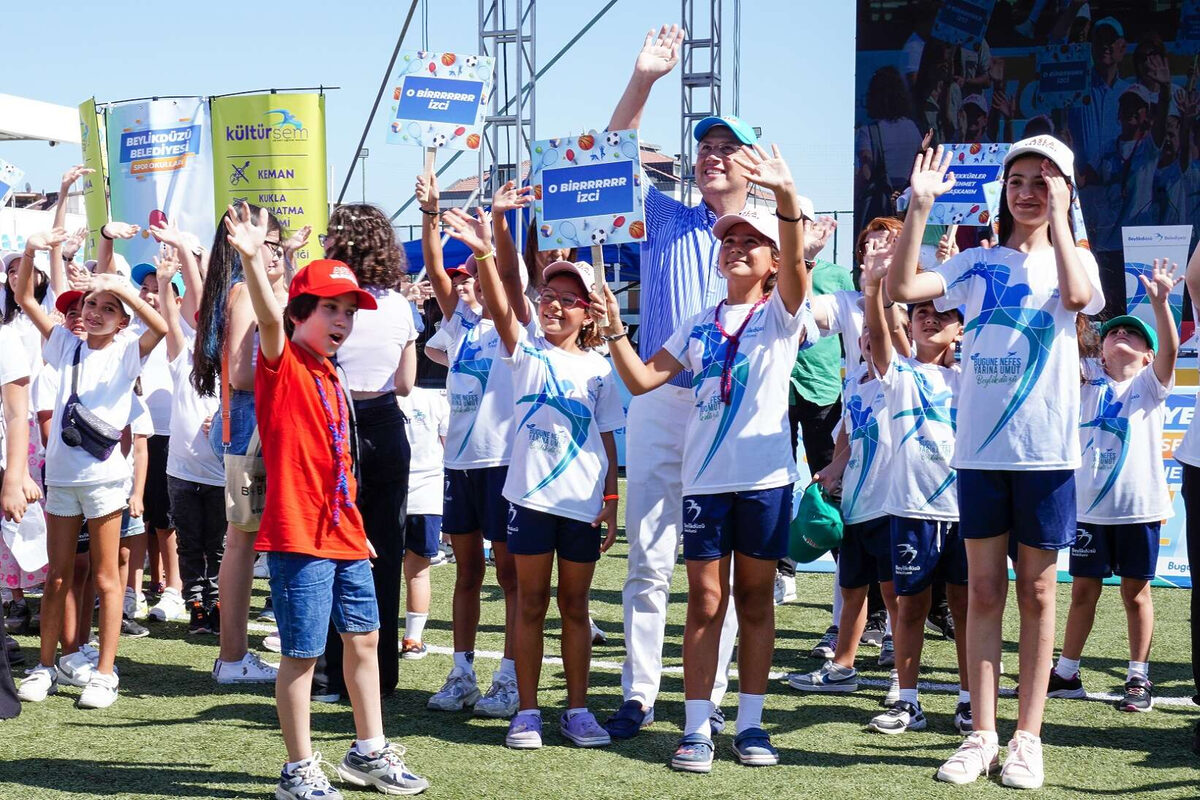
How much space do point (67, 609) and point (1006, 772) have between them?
3.76 m

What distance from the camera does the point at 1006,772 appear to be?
4.16 m

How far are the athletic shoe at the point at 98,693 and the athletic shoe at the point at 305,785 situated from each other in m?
1.51

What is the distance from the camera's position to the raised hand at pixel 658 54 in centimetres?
493

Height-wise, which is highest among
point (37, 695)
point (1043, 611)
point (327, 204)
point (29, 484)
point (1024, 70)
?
point (1024, 70)

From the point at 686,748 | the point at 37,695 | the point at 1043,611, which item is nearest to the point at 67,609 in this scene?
the point at 37,695

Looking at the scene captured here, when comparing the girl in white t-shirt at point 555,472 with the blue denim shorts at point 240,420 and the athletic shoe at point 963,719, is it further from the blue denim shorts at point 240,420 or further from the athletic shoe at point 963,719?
the athletic shoe at point 963,719

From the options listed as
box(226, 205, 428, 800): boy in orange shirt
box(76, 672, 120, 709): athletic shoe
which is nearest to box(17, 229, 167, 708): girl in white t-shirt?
box(76, 672, 120, 709): athletic shoe

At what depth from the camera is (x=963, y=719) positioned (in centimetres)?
484

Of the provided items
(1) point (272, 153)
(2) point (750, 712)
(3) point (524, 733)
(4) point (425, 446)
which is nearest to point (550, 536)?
(3) point (524, 733)

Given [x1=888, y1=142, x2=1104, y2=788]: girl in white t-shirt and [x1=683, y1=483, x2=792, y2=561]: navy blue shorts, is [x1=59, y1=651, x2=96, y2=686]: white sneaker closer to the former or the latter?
[x1=683, y1=483, x2=792, y2=561]: navy blue shorts

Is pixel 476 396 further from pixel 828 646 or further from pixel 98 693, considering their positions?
pixel 828 646

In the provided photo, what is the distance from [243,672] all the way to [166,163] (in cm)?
822

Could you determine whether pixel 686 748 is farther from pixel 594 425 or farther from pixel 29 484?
pixel 29 484

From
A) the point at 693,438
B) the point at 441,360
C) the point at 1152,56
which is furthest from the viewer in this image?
the point at 1152,56
